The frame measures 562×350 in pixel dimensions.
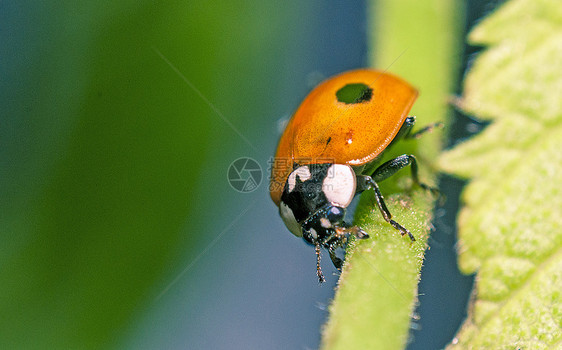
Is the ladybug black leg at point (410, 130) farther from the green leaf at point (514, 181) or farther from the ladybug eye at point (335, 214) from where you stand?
the ladybug eye at point (335, 214)

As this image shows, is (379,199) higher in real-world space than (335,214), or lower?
higher

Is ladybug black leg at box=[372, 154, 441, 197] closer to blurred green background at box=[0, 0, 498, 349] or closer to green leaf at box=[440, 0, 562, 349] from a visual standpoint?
green leaf at box=[440, 0, 562, 349]

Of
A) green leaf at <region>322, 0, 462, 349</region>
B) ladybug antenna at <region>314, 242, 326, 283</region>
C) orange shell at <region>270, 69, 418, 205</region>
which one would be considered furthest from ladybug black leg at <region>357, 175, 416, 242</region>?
ladybug antenna at <region>314, 242, 326, 283</region>

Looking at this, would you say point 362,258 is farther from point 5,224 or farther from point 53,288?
point 5,224

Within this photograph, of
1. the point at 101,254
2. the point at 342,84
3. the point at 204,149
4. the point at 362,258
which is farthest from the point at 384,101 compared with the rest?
the point at 101,254

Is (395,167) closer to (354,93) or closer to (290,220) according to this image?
(354,93)

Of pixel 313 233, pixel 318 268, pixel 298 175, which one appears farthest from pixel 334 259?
pixel 298 175
